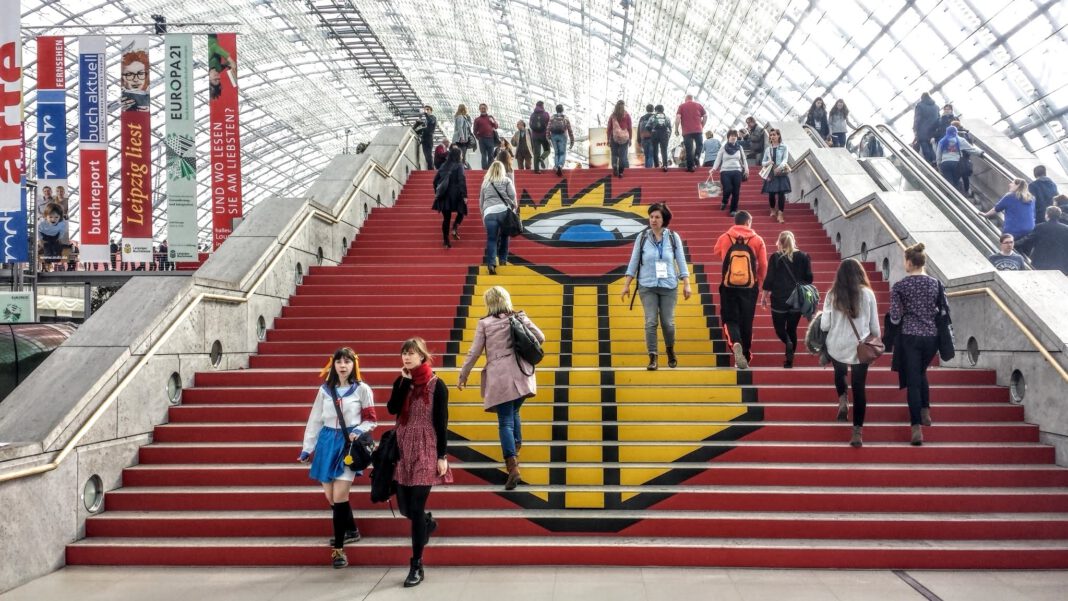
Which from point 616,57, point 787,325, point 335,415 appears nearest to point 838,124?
point 787,325

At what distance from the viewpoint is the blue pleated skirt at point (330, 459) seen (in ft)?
Result: 16.7

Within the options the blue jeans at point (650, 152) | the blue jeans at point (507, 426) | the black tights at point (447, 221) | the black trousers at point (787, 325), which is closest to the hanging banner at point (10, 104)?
the black tights at point (447, 221)

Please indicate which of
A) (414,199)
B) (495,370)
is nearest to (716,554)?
(495,370)

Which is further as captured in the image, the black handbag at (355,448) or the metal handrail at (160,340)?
the metal handrail at (160,340)

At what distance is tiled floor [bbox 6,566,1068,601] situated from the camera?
4660 millimetres

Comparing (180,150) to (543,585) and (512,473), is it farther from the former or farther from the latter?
(543,585)

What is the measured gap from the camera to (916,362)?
6.16 m

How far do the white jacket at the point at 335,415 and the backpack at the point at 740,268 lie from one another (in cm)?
383

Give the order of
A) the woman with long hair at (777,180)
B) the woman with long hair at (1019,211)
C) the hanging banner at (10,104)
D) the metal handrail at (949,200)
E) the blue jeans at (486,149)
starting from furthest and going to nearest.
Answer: the blue jeans at (486,149) < the woman with long hair at (777,180) < the woman with long hair at (1019,211) < the metal handrail at (949,200) < the hanging banner at (10,104)

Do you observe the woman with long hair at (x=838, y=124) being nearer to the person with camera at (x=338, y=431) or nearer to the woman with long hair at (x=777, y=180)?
the woman with long hair at (x=777, y=180)

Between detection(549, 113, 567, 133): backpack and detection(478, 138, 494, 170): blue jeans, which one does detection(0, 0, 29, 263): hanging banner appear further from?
detection(549, 113, 567, 133): backpack

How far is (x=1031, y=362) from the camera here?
639 centimetres

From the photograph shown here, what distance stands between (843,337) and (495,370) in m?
2.76

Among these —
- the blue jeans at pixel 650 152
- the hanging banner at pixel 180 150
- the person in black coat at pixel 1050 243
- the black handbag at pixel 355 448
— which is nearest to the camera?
the black handbag at pixel 355 448
